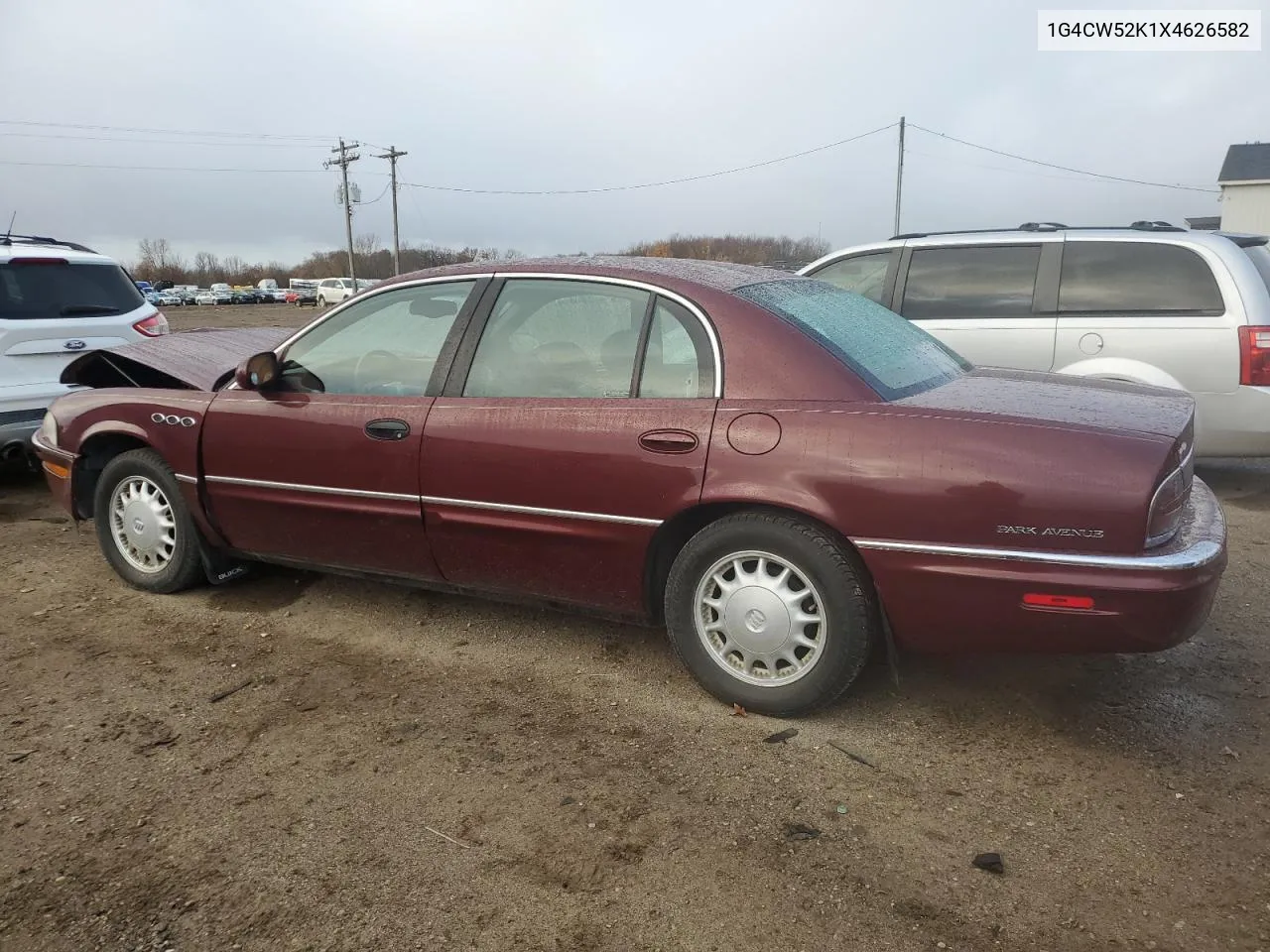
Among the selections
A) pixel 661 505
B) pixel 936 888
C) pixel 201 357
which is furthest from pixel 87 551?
pixel 936 888

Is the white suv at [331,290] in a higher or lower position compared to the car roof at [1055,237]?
higher

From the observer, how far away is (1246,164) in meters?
37.1

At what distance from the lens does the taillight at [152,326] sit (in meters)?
6.84

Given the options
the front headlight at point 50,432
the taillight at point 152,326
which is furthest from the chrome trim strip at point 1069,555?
the taillight at point 152,326

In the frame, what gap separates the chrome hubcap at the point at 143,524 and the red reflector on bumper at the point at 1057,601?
3.63m

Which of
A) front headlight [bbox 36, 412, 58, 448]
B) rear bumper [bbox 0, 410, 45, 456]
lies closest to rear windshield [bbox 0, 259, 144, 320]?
rear bumper [bbox 0, 410, 45, 456]

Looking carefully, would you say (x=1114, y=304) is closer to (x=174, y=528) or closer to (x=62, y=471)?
(x=174, y=528)

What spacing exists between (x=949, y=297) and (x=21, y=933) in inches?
239

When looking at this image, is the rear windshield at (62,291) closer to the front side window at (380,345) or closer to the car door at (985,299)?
the front side window at (380,345)

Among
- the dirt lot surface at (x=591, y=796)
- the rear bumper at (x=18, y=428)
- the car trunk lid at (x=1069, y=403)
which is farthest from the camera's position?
the rear bumper at (x=18, y=428)

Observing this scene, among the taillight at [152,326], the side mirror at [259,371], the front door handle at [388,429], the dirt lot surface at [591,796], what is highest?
the taillight at [152,326]

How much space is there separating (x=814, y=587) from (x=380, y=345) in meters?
2.06

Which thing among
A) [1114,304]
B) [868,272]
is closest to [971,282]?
[868,272]

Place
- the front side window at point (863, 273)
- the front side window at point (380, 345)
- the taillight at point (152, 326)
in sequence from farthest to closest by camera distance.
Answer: the taillight at point (152, 326) → the front side window at point (863, 273) → the front side window at point (380, 345)
